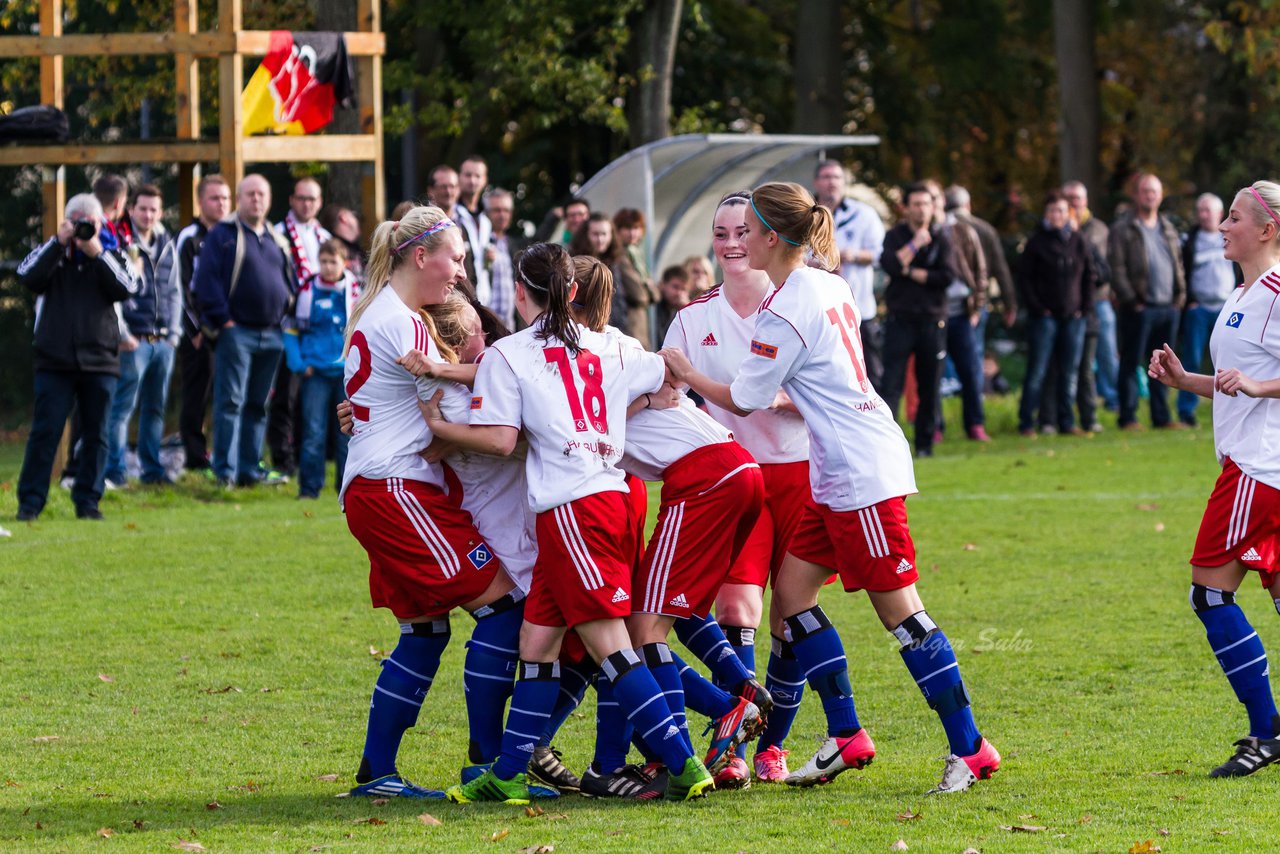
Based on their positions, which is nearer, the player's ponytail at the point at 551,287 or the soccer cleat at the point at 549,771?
the player's ponytail at the point at 551,287

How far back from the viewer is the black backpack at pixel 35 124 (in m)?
13.7

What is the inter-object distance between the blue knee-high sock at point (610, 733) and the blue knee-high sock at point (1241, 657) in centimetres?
197

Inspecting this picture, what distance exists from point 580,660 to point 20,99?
19.1 m

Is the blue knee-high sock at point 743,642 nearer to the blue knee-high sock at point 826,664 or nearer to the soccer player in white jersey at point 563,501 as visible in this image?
the blue knee-high sock at point 826,664

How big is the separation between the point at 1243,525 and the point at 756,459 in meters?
1.66

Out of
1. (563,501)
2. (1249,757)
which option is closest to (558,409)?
(563,501)

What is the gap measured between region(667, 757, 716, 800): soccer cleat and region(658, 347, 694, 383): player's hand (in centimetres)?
125

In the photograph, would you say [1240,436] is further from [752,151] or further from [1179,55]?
[1179,55]

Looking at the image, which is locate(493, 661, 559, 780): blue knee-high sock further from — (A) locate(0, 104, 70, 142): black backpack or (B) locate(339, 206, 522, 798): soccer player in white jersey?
(A) locate(0, 104, 70, 142): black backpack

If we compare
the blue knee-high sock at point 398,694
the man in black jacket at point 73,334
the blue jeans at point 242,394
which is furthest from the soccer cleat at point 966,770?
the blue jeans at point 242,394

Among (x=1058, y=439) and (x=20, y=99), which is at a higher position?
(x=20, y=99)

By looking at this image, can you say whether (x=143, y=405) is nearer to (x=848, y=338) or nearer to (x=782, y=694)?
(x=782, y=694)

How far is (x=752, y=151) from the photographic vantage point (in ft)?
59.6

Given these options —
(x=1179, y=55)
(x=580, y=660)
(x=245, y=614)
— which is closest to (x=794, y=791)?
(x=580, y=660)
